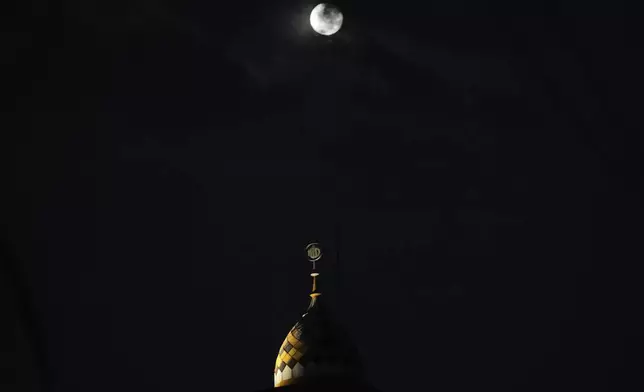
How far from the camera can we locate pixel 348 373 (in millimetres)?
23109

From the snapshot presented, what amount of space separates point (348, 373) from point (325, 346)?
3.10 feet

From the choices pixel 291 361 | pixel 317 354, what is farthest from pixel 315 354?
pixel 291 361

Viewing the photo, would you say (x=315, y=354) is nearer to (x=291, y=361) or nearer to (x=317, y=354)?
(x=317, y=354)

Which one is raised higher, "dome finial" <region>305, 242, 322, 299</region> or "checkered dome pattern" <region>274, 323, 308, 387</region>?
"dome finial" <region>305, 242, 322, 299</region>

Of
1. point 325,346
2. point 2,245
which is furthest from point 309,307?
point 2,245

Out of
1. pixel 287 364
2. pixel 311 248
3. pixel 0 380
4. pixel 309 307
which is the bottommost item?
pixel 0 380

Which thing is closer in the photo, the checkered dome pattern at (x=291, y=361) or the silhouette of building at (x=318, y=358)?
the silhouette of building at (x=318, y=358)

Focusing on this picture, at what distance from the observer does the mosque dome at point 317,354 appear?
75.4ft

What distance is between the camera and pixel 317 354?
2317cm

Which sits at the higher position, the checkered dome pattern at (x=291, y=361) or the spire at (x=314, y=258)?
the spire at (x=314, y=258)

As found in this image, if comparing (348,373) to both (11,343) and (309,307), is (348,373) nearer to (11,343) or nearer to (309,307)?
(309,307)

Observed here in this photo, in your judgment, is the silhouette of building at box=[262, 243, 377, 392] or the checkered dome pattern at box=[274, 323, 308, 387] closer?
the silhouette of building at box=[262, 243, 377, 392]

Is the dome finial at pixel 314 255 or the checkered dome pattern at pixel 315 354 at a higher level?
the dome finial at pixel 314 255

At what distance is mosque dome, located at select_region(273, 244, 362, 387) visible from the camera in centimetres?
2298
